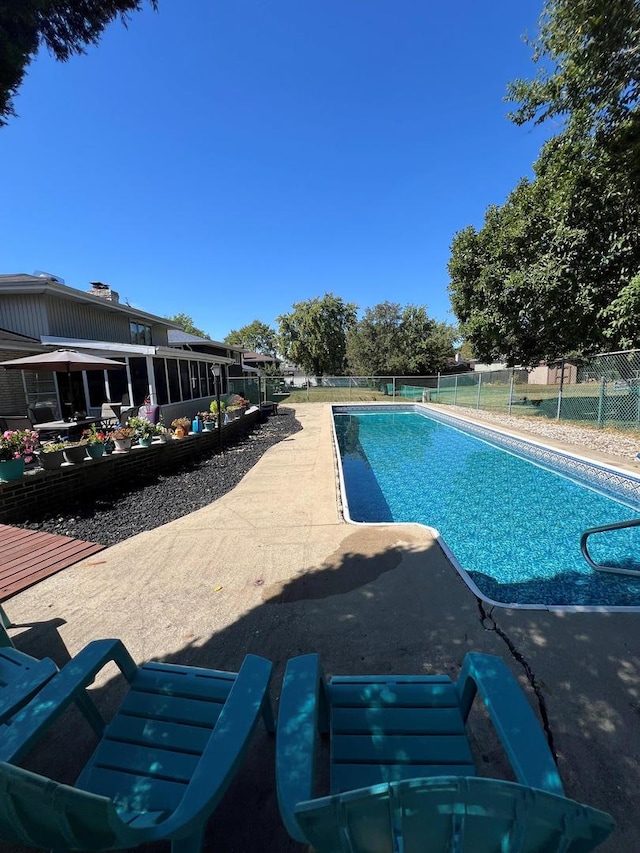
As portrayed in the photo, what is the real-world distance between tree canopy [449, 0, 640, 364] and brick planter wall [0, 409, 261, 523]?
32.9ft

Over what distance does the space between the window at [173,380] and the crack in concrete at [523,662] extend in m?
11.2

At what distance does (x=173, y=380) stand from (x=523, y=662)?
12.0m

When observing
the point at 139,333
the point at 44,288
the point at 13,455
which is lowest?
the point at 13,455

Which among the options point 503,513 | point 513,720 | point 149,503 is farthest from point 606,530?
point 149,503

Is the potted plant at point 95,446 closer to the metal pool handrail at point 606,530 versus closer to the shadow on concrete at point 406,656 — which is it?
the shadow on concrete at point 406,656

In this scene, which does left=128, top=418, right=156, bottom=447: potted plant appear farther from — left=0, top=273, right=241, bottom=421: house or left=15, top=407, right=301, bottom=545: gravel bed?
left=0, top=273, right=241, bottom=421: house

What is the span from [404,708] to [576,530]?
4.96 m

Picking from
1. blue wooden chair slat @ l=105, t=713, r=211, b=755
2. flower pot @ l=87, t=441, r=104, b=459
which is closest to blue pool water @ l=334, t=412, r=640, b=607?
blue wooden chair slat @ l=105, t=713, r=211, b=755

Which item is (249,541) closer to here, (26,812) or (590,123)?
(26,812)

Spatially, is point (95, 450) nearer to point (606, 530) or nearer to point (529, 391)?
point (606, 530)

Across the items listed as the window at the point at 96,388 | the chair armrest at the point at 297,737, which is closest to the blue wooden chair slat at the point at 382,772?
the chair armrest at the point at 297,737

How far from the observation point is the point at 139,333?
14.7 metres

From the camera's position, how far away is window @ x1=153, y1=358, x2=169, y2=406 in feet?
36.4

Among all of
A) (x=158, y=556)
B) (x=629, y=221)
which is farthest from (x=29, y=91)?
(x=629, y=221)
